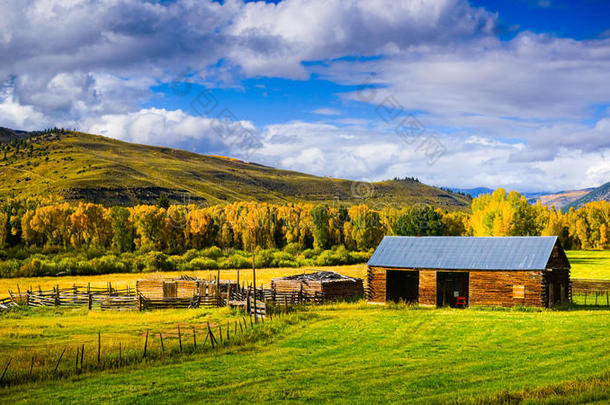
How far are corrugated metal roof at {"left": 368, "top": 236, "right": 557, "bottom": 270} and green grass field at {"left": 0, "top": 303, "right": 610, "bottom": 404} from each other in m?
6.56

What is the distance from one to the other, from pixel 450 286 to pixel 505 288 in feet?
19.9

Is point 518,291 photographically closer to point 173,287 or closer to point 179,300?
point 179,300

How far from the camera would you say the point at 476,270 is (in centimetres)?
3550

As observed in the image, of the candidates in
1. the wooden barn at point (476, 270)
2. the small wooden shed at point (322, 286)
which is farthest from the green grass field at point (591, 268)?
the small wooden shed at point (322, 286)

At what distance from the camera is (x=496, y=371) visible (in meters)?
17.5

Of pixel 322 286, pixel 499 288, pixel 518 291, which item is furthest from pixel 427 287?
pixel 322 286

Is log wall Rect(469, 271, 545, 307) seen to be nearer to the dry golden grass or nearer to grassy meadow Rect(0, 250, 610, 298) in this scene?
the dry golden grass

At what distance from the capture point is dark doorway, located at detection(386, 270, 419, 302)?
134 feet

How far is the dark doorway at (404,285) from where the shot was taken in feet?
134

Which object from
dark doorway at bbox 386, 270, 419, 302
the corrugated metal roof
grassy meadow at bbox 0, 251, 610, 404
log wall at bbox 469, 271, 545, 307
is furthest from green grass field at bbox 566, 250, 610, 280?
grassy meadow at bbox 0, 251, 610, 404

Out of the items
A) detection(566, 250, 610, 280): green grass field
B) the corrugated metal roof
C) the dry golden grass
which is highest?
the corrugated metal roof

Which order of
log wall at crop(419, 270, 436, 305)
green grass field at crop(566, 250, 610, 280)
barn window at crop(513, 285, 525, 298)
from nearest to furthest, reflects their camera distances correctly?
barn window at crop(513, 285, 525, 298)
log wall at crop(419, 270, 436, 305)
green grass field at crop(566, 250, 610, 280)

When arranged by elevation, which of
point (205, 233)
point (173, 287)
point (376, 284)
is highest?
point (205, 233)

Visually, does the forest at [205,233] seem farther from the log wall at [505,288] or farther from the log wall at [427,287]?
the log wall at [505,288]
